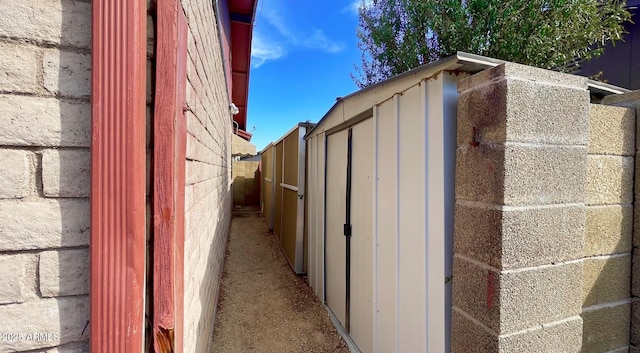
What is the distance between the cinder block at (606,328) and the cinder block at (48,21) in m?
2.74

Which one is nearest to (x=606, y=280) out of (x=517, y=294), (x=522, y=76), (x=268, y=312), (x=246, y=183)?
(x=517, y=294)

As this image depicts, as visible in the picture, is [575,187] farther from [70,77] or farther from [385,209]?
[70,77]

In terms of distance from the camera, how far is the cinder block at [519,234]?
1.29 metres

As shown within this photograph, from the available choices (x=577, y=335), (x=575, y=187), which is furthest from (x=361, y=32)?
(x=577, y=335)

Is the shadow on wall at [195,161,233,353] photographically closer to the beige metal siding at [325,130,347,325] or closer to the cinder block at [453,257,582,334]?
the beige metal siding at [325,130,347,325]

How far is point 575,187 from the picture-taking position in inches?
57.8

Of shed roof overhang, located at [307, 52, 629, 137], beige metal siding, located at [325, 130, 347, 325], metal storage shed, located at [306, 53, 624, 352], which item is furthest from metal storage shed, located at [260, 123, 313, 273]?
shed roof overhang, located at [307, 52, 629, 137]

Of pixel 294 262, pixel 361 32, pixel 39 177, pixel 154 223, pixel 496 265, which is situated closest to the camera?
pixel 39 177

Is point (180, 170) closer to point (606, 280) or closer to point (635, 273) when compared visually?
point (606, 280)

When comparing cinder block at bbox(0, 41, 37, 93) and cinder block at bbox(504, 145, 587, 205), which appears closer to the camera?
cinder block at bbox(0, 41, 37, 93)

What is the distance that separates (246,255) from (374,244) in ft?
13.6

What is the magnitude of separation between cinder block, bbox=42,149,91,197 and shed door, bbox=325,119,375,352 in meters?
2.11

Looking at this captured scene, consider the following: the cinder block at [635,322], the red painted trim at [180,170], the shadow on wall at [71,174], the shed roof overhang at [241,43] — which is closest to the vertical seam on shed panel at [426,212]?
the cinder block at [635,322]

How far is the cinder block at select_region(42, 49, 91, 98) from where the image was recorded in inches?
33.6
